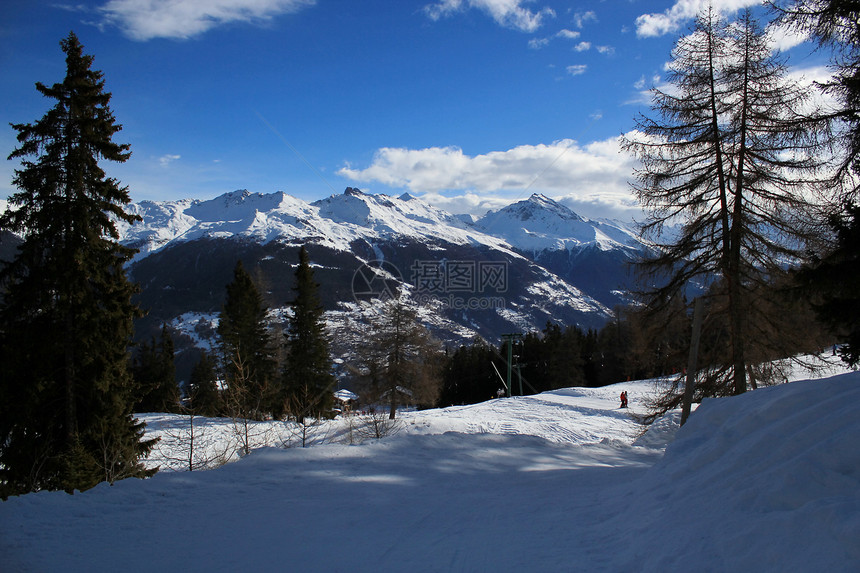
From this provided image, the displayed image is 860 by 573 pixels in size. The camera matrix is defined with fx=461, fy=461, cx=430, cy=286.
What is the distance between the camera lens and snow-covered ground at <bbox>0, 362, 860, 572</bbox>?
4.05 metres

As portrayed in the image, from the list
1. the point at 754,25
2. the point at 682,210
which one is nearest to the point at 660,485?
the point at 682,210

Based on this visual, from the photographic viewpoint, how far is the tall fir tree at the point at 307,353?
31.8 m

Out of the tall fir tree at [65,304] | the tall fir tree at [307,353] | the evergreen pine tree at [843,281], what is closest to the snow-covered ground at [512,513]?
the evergreen pine tree at [843,281]

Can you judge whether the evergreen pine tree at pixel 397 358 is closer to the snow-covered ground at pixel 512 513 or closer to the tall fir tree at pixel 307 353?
the tall fir tree at pixel 307 353

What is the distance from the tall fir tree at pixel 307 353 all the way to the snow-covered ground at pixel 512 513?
77.0 ft

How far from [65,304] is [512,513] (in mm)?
13551

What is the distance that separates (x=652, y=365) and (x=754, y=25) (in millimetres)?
8990

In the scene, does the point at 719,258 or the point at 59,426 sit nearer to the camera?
the point at 719,258

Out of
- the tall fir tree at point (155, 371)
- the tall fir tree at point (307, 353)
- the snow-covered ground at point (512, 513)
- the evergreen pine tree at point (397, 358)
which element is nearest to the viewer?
the snow-covered ground at point (512, 513)

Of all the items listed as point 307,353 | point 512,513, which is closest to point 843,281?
point 512,513

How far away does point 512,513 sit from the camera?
6.60 metres

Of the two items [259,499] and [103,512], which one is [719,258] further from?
[103,512]

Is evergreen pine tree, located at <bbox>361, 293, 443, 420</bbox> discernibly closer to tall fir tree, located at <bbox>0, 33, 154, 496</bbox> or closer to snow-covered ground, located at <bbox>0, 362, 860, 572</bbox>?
tall fir tree, located at <bbox>0, 33, 154, 496</bbox>

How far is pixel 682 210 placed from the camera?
11898mm
